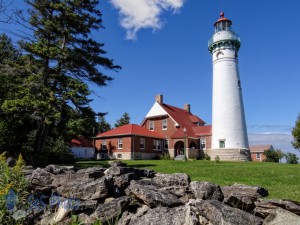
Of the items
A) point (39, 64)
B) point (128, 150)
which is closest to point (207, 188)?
point (39, 64)

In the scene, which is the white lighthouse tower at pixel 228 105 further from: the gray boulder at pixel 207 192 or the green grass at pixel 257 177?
the gray boulder at pixel 207 192

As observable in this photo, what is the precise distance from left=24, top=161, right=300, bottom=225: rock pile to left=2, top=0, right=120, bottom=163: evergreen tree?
11.8 meters

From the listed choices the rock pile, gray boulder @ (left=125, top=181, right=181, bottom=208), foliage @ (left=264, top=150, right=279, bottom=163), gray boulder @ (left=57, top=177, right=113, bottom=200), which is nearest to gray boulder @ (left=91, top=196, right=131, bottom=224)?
the rock pile

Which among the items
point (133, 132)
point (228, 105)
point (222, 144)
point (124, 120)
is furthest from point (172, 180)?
point (124, 120)

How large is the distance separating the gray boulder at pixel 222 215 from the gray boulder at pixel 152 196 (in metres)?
0.58

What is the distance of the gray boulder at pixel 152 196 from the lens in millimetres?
4844

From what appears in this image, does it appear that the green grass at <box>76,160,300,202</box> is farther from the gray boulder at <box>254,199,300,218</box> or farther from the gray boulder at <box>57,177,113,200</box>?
the gray boulder at <box>57,177,113,200</box>

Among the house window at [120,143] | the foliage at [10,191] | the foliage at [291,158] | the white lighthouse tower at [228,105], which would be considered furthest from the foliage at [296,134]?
the foliage at [10,191]

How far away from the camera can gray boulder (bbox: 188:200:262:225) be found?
13.4ft

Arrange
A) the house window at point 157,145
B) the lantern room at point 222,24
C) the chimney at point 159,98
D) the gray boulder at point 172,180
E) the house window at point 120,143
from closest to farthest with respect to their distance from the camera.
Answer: the gray boulder at point 172,180 → the lantern room at point 222,24 → the house window at point 120,143 → the house window at point 157,145 → the chimney at point 159,98

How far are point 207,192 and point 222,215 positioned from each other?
1.18 metres

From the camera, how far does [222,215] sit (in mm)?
4152

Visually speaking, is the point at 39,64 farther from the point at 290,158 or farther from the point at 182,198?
the point at 290,158

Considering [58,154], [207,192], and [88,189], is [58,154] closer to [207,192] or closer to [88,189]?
[88,189]
